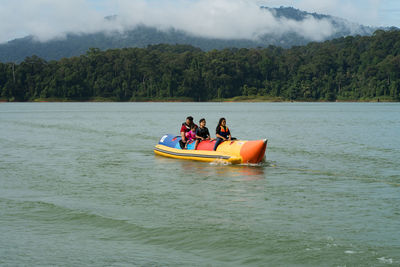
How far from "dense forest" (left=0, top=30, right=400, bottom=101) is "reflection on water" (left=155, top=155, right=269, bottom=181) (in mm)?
130133

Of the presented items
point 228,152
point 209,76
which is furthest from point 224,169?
point 209,76

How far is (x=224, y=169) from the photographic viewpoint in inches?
719

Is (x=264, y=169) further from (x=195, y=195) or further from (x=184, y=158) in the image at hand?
(x=195, y=195)

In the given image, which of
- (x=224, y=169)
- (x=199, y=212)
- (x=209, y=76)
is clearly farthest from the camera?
(x=209, y=76)

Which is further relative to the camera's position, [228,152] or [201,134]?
[201,134]

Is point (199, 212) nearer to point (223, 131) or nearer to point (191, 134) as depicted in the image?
point (223, 131)

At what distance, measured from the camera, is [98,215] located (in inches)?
459

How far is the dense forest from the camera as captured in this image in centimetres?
14800

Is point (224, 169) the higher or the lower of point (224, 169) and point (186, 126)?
the lower

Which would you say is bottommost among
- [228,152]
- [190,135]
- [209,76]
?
[228,152]

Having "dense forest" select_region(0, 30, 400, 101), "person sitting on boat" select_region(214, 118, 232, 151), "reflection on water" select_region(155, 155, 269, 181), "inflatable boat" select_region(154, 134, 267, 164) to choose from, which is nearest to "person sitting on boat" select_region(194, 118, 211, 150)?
"inflatable boat" select_region(154, 134, 267, 164)

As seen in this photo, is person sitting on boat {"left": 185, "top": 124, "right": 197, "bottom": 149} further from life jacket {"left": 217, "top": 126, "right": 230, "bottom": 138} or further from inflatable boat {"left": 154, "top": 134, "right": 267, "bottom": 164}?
life jacket {"left": 217, "top": 126, "right": 230, "bottom": 138}

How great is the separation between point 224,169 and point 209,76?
135 metres

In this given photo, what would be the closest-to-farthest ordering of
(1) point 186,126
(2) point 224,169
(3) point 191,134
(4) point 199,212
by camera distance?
(4) point 199,212
(2) point 224,169
(1) point 186,126
(3) point 191,134
